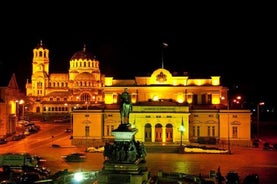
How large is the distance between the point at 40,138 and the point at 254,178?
38859mm

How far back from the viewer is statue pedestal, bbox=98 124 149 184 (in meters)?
23.4

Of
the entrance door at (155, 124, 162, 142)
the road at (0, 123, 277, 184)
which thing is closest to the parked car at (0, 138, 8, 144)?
the road at (0, 123, 277, 184)

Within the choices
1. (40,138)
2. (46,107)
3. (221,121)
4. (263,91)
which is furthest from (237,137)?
(46,107)

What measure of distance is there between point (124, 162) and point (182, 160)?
19542 mm

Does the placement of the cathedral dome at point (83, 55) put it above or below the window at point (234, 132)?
above

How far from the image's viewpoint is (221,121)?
55.9 m

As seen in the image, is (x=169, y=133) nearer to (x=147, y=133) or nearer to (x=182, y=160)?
(x=147, y=133)

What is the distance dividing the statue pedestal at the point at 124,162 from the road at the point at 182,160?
992 centimetres

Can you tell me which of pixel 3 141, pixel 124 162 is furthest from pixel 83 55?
pixel 124 162

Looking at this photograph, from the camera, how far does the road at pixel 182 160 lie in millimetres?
36000

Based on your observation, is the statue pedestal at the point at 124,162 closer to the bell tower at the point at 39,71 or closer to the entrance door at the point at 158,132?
the entrance door at the point at 158,132

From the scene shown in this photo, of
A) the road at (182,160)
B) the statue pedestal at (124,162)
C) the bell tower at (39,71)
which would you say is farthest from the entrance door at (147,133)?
the bell tower at (39,71)

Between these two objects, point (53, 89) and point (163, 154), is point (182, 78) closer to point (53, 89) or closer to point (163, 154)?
point (163, 154)

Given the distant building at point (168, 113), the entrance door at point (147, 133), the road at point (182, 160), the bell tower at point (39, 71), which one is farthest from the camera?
the bell tower at point (39, 71)
